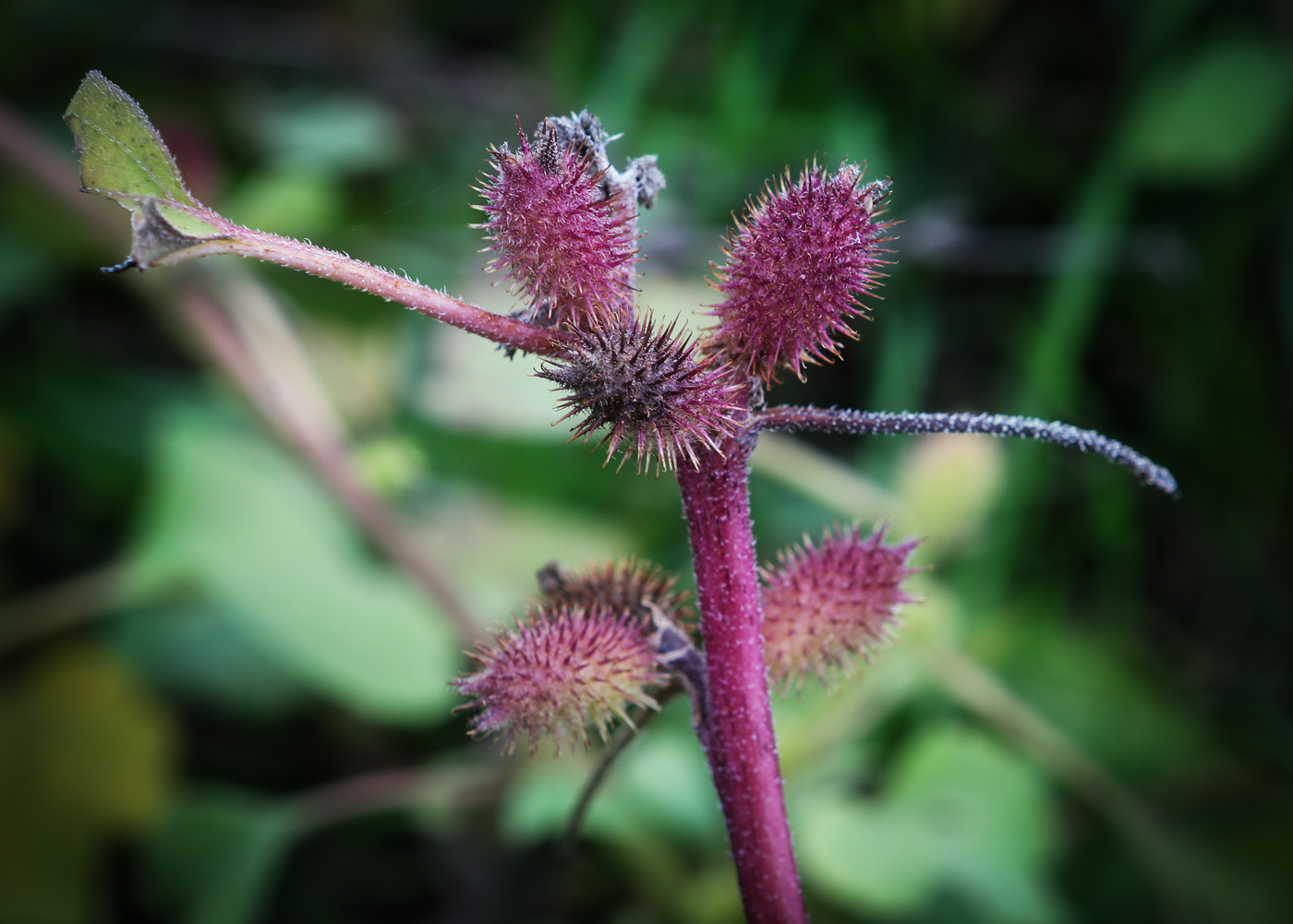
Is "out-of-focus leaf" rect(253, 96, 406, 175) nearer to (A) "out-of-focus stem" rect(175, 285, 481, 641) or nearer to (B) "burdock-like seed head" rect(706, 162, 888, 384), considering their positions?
(A) "out-of-focus stem" rect(175, 285, 481, 641)

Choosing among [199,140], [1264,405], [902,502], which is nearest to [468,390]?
[199,140]

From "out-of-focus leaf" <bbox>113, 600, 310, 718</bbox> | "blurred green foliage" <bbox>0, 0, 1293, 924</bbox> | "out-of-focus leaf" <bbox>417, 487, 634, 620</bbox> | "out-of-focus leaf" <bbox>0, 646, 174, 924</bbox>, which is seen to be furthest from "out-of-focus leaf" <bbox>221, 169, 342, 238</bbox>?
"out-of-focus leaf" <bbox>0, 646, 174, 924</bbox>

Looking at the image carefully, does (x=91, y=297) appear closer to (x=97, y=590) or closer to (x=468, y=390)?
(x=97, y=590)

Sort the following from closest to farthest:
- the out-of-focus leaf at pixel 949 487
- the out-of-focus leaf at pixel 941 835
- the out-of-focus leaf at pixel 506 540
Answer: the out-of-focus leaf at pixel 941 835, the out-of-focus leaf at pixel 949 487, the out-of-focus leaf at pixel 506 540

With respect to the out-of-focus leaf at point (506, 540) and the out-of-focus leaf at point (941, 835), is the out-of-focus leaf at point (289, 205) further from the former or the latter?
the out-of-focus leaf at point (941, 835)

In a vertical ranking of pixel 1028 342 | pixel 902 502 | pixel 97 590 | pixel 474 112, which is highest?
pixel 474 112

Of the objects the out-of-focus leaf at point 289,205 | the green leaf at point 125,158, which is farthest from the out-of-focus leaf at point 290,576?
the green leaf at point 125,158
